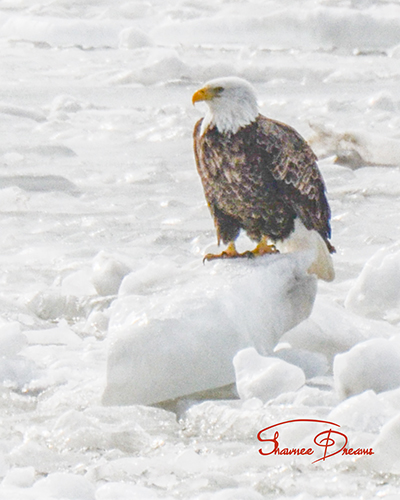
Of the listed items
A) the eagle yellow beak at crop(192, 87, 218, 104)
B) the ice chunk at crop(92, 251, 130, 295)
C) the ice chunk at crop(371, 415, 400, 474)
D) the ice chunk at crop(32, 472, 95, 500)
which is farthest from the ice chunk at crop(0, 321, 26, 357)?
the ice chunk at crop(371, 415, 400, 474)

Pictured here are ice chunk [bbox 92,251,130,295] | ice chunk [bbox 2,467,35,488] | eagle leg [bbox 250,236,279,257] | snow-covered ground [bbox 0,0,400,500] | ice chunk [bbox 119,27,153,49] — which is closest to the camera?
ice chunk [bbox 2,467,35,488]

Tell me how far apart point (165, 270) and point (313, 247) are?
0.78m

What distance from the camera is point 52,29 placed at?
1355 centimetres

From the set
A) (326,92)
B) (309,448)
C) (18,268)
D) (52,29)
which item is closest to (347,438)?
(309,448)

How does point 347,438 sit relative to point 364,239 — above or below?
above

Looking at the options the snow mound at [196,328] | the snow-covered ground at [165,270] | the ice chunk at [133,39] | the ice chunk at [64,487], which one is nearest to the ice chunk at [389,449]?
the snow-covered ground at [165,270]

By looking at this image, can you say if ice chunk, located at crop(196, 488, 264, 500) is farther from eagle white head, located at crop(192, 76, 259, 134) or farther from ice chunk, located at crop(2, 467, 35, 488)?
eagle white head, located at crop(192, 76, 259, 134)

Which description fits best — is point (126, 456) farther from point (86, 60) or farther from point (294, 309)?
point (86, 60)

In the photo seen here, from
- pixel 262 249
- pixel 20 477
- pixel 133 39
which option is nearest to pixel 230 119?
pixel 262 249

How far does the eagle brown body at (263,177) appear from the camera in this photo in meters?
4.16

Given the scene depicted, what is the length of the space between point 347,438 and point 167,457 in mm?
488
